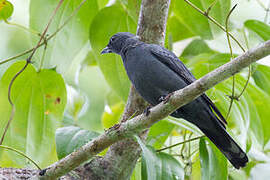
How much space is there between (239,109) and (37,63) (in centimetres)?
185

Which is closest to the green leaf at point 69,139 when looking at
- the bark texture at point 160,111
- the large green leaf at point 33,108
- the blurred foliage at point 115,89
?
the blurred foliage at point 115,89

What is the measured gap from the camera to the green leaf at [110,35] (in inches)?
158

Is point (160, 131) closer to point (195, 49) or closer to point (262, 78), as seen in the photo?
point (262, 78)

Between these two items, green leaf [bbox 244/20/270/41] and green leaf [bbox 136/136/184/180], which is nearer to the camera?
green leaf [bbox 136/136/184/180]

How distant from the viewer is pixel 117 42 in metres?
3.94

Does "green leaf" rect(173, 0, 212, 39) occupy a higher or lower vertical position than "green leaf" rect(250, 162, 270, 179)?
higher

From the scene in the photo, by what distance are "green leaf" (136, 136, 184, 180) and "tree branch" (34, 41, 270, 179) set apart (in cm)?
18

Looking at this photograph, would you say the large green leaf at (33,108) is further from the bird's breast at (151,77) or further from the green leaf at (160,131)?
the green leaf at (160,131)

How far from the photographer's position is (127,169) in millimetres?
3137

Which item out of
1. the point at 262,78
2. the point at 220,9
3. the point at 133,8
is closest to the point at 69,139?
the point at 133,8

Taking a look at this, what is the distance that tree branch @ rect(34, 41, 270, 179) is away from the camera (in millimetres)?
2195

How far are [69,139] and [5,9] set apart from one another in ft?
4.09

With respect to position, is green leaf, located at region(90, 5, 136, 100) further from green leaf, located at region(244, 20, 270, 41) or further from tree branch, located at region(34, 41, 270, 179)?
tree branch, located at region(34, 41, 270, 179)

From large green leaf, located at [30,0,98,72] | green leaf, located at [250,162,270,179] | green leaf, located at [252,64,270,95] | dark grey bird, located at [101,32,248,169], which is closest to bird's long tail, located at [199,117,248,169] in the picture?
dark grey bird, located at [101,32,248,169]
